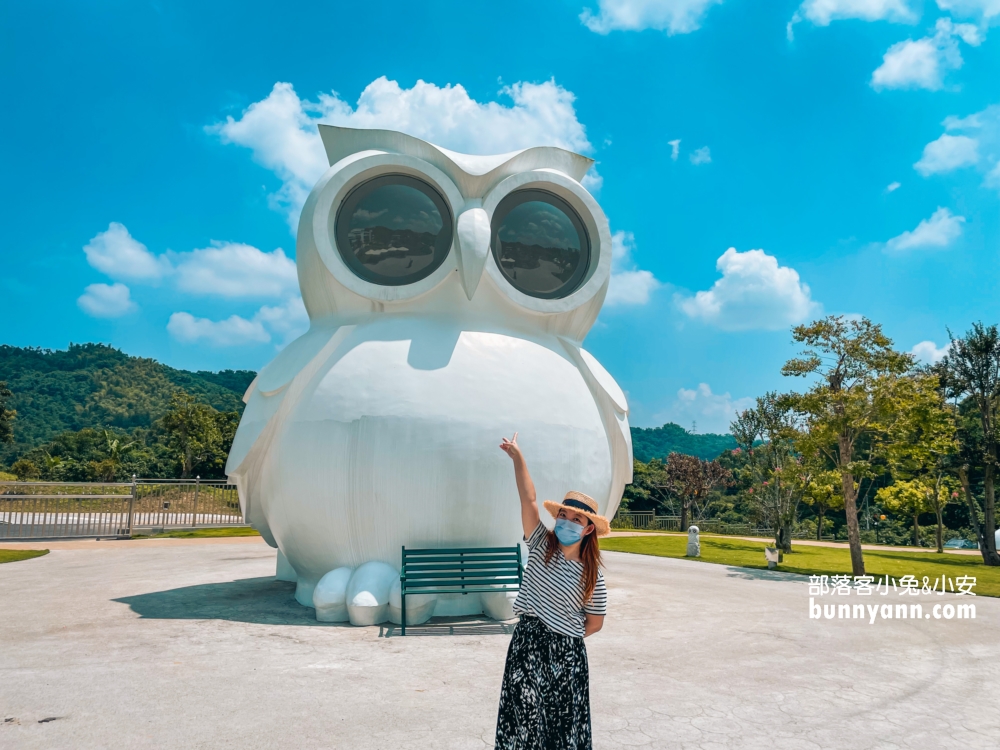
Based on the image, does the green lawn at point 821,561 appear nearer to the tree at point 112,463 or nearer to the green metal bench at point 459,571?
the green metal bench at point 459,571

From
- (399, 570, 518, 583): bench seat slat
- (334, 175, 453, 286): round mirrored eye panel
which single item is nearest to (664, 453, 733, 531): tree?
(399, 570, 518, 583): bench seat slat

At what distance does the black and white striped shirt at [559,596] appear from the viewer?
305 centimetres

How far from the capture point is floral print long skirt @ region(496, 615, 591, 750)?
10.1 feet

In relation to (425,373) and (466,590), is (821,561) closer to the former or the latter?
(466,590)

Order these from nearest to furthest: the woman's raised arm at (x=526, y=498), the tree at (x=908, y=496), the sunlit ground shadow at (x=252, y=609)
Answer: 1. the woman's raised arm at (x=526, y=498)
2. the sunlit ground shadow at (x=252, y=609)
3. the tree at (x=908, y=496)

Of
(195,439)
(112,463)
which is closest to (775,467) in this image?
(195,439)

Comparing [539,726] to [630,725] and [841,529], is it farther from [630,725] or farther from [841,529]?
[841,529]

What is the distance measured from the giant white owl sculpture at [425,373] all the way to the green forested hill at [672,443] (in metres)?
140

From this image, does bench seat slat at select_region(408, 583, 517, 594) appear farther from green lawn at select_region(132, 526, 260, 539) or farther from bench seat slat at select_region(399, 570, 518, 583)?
green lawn at select_region(132, 526, 260, 539)

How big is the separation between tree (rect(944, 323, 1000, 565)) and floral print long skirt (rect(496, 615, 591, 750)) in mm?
21765

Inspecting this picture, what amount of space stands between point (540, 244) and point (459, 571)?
167 inches

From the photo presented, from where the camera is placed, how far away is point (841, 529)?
4091cm

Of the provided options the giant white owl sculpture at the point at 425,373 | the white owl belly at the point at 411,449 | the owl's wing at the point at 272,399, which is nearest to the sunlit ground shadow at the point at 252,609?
the giant white owl sculpture at the point at 425,373

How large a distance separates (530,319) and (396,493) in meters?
2.93
